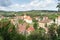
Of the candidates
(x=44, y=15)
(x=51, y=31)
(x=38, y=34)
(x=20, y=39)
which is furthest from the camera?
(x=44, y=15)

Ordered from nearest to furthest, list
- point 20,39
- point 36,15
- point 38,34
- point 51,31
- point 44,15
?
point 20,39
point 38,34
point 51,31
point 44,15
point 36,15

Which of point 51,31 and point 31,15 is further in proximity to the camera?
point 31,15

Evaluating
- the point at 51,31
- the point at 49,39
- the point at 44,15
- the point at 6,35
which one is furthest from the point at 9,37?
the point at 44,15

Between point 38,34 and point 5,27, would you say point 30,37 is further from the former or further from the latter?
point 5,27

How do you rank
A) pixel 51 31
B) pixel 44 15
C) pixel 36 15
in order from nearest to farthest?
pixel 51 31 → pixel 44 15 → pixel 36 15

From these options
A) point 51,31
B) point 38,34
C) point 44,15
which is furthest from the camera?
point 44,15


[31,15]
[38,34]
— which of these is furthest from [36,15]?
[38,34]

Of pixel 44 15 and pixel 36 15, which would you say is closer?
pixel 44 15

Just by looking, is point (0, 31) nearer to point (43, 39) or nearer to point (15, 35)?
point (15, 35)
